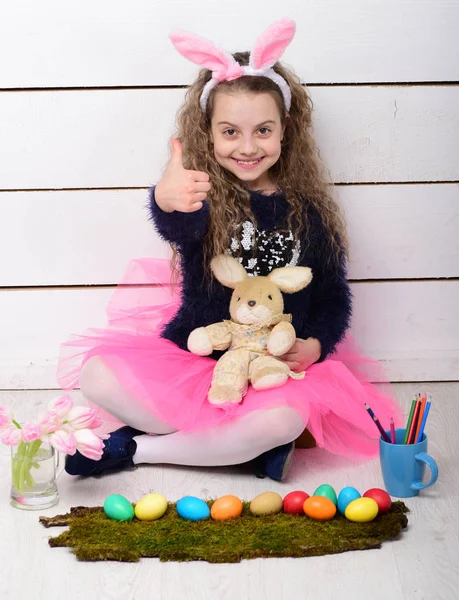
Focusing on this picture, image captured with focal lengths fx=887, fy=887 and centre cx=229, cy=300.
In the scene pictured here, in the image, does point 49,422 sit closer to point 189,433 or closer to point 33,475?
point 33,475

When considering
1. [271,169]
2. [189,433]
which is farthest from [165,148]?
[189,433]

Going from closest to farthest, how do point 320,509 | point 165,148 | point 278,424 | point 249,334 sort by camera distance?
point 320,509
point 278,424
point 249,334
point 165,148

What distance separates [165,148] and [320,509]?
788 mm

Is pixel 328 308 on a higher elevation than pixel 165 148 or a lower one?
lower

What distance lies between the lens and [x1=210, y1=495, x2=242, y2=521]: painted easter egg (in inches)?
49.7

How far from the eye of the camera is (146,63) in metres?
1.67

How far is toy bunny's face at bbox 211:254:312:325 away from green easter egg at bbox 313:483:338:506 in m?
0.30

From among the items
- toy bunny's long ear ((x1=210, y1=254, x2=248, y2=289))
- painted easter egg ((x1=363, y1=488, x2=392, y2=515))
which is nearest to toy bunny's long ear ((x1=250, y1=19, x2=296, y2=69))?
toy bunny's long ear ((x1=210, y1=254, x2=248, y2=289))

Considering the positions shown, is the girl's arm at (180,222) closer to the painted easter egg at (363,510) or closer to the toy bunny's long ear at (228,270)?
the toy bunny's long ear at (228,270)

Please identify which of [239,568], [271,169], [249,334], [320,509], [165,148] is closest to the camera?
[239,568]

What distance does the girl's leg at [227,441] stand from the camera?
1367 mm

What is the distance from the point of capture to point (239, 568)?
1.15 metres

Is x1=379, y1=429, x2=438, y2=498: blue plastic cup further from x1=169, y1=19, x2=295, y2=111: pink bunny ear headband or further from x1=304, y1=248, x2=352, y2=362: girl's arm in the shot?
x1=169, y1=19, x2=295, y2=111: pink bunny ear headband

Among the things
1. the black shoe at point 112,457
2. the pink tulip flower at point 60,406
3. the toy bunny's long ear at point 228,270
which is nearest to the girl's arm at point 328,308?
the toy bunny's long ear at point 228,270
